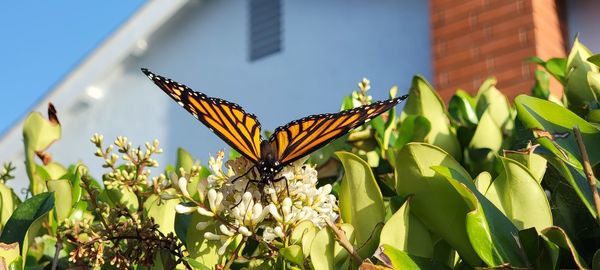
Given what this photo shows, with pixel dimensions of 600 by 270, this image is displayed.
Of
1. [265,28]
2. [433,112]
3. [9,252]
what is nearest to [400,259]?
[9,252]

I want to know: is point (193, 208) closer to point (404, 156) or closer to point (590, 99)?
point (404, 156)

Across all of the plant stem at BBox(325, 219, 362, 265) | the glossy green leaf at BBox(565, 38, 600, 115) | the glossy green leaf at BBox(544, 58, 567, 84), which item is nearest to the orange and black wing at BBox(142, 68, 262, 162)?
the plant stem at BBox(325, 219, 362, 265)

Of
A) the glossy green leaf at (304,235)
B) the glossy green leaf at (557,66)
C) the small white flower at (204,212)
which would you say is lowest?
the glossy green leaf at (304,235)

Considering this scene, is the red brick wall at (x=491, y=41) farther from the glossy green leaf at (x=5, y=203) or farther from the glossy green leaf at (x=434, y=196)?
the glossy green leaf at (x=434, y=196)

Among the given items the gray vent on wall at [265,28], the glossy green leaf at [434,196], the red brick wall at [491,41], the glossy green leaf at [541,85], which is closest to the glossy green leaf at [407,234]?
the glossy green leaf at [434,196]

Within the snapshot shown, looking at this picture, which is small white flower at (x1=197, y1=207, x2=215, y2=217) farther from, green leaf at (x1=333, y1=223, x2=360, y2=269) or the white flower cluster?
green leaf at (x1=333, y1=223, x2=360, y2=269)
